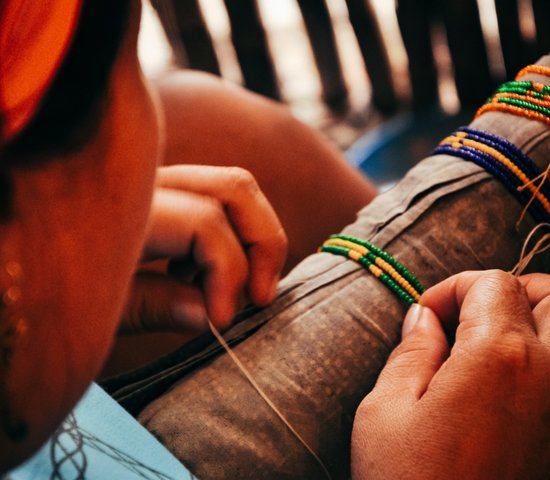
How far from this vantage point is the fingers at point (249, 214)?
0.60 meters

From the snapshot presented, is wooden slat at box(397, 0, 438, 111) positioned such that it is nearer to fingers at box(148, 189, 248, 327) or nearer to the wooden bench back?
the wooden bench back

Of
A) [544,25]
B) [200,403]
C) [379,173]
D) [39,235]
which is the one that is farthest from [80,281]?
[544,25]

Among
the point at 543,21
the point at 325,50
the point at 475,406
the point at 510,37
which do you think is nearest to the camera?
the point at 475,406

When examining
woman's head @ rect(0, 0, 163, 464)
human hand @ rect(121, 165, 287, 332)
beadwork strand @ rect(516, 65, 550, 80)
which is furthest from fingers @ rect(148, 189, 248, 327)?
beadwork strand @ rect(516, 65, 550, 80)

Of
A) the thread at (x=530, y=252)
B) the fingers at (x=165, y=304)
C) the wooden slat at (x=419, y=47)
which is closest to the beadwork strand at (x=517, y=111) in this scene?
the thread at (x=530, y=252)

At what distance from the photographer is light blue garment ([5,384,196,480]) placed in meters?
0.46

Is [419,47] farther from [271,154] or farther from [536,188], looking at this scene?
[536,188]

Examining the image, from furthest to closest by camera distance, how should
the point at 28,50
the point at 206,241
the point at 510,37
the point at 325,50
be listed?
the point at 325,50, the point at 510,37, the point at 206,241, the point at 28,50

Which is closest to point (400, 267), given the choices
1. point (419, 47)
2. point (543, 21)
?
point (543, 21)

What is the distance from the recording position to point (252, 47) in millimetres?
1807

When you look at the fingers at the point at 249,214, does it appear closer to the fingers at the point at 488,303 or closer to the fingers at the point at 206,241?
the fingers at the point at 206,241

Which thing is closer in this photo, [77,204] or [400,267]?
[77,204]

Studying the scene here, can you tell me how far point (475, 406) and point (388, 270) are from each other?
6.4 inches

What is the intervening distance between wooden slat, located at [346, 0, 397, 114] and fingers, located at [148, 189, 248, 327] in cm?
128
